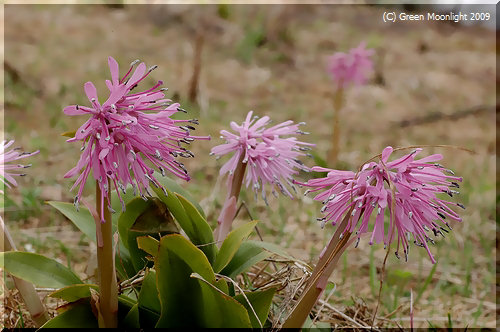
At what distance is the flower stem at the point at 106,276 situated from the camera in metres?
1.32

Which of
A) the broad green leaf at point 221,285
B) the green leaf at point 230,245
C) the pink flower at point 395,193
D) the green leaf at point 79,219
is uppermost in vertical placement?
the pink flower at point 395,193

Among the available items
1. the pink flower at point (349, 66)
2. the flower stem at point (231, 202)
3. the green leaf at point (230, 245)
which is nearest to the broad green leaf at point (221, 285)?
the green leaf at point (230, 245)

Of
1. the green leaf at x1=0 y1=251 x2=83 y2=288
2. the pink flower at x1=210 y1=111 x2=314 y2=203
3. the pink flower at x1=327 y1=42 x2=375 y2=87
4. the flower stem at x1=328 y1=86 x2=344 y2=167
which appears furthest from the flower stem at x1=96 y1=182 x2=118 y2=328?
the pink flower at x1=327 y1=42 x2=375 y2=87

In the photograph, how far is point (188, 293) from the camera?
1436 millimetres

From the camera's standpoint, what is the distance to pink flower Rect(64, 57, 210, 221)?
1.18 metres

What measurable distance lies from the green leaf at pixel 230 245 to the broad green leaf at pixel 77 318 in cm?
35

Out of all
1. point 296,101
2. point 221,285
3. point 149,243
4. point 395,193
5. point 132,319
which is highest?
point 296,101

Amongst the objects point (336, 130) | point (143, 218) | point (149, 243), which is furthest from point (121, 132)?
point (336, 130)

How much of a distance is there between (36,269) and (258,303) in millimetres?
591

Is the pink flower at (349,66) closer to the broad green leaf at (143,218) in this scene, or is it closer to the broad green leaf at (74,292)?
the broad green leaf at (143,218)

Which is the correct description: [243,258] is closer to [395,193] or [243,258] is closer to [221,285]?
[221,285]

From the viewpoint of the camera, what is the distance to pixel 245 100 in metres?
6.22

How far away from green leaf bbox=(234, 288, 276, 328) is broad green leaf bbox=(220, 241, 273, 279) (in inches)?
5.1

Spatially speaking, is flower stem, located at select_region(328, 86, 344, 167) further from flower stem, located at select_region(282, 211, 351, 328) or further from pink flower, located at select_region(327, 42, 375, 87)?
flower stem, located at select_region(282, 211, 351, 328)
